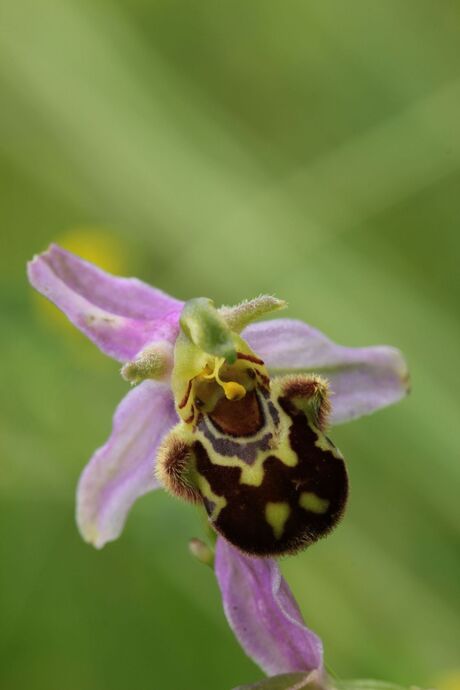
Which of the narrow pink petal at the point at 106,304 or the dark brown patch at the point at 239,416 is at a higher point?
the narrow pink petal at the point at 106,304

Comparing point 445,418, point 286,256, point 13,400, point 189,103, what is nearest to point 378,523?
point 445,418

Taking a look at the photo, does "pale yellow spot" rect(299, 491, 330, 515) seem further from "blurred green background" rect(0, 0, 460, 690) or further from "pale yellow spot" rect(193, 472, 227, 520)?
"blurred green background" rect(0, 0, 460, 690)

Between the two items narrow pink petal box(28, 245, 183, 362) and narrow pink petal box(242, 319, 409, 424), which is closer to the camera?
narrow pink petal box(28, 245, 183, 362)

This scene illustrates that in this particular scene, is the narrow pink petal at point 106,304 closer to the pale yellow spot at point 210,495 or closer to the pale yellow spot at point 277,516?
the pale yellow spot at point 210,495

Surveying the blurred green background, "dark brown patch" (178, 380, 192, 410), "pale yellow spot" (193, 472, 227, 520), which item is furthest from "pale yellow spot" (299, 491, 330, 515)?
the blurred green background

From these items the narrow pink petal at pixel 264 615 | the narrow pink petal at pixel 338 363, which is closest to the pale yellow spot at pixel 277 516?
the narrow pink petal at pixel 264 615

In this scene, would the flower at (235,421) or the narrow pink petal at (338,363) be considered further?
the narrow pink petal at (338,363)
